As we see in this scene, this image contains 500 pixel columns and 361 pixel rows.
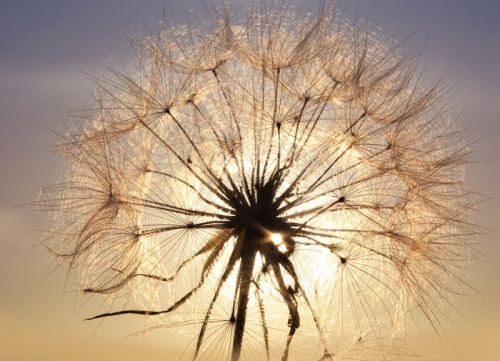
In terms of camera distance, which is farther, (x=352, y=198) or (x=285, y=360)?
(x=352, y=198)

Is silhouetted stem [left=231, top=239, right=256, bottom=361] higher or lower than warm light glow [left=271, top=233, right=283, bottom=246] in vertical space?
lower

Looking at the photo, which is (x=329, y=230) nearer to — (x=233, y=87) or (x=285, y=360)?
(x=285, y=360)

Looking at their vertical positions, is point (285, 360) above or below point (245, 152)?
below

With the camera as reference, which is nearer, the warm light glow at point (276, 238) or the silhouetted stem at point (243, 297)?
the silhouetted stem at point (243, 297)

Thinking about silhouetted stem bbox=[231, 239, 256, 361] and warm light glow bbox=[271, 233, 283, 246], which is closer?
silhouetted stem bbox=[231, 239, 256, 361]

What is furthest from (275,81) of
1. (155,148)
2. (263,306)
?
(263,306)

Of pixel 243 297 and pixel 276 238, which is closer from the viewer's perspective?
pixel 243 297

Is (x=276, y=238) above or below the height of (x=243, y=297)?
above

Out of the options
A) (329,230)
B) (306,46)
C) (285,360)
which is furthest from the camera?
(306,46)

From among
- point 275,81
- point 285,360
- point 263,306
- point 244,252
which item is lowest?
point 285,360

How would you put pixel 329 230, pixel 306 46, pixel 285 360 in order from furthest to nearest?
pixel 306 46 → pixel 329 230 → pixel 285 360

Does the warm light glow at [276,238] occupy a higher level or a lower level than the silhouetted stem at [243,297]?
higher
